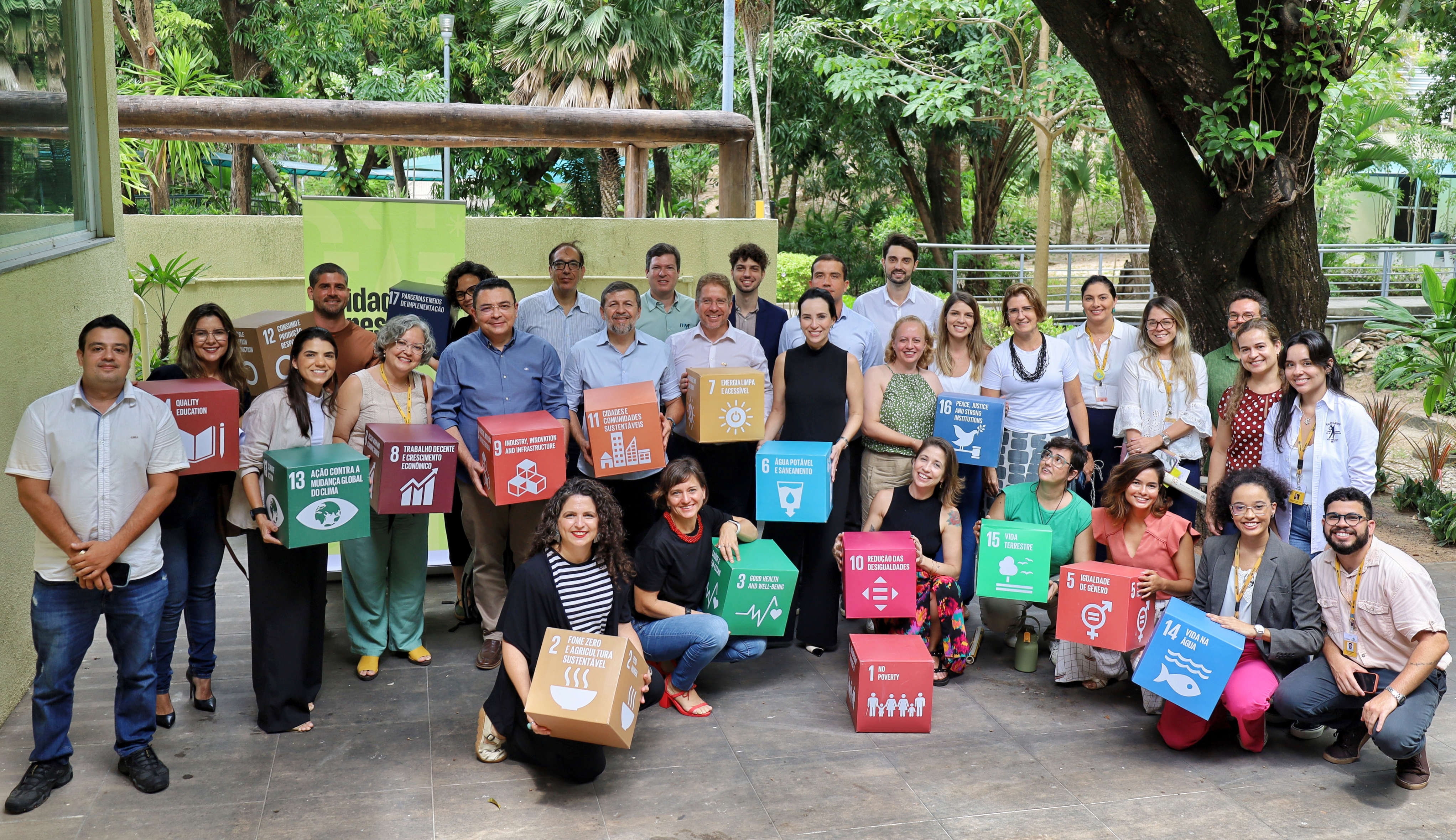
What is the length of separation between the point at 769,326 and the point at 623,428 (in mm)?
1481

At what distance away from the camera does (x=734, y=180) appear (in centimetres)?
→ 823

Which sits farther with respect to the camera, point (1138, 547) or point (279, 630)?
point (1138, 547)

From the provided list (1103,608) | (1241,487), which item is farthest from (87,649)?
(1241,487)

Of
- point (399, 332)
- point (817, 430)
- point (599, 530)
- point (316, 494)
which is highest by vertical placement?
point (399, 332)

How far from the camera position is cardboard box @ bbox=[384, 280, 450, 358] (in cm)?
626

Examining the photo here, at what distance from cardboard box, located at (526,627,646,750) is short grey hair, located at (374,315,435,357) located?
171cm

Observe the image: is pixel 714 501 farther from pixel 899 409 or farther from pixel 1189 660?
pixel 1189 660

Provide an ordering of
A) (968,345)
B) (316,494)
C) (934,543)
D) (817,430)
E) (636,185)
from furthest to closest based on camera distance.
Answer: (636,185) → (968,345) → (817,430) → (934,543) → (316,494)

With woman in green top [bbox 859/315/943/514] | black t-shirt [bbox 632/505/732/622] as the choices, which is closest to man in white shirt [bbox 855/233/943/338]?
woman in green top [bbox 859/315/943/514]

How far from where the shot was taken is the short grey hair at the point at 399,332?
16.9 feet

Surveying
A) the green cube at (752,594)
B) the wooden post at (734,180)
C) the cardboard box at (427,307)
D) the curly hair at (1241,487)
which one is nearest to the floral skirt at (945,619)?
the green cube at (752,594)

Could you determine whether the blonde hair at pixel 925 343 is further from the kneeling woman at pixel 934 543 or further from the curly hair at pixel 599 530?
the curly hair at pixel 599 530

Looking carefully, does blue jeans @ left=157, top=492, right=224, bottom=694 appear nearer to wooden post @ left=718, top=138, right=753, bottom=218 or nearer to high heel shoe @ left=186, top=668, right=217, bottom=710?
high heel shoe @ left=186, top=668, right=217, bottom=710

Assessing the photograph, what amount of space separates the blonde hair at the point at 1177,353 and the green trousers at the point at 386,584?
3.76 metres
